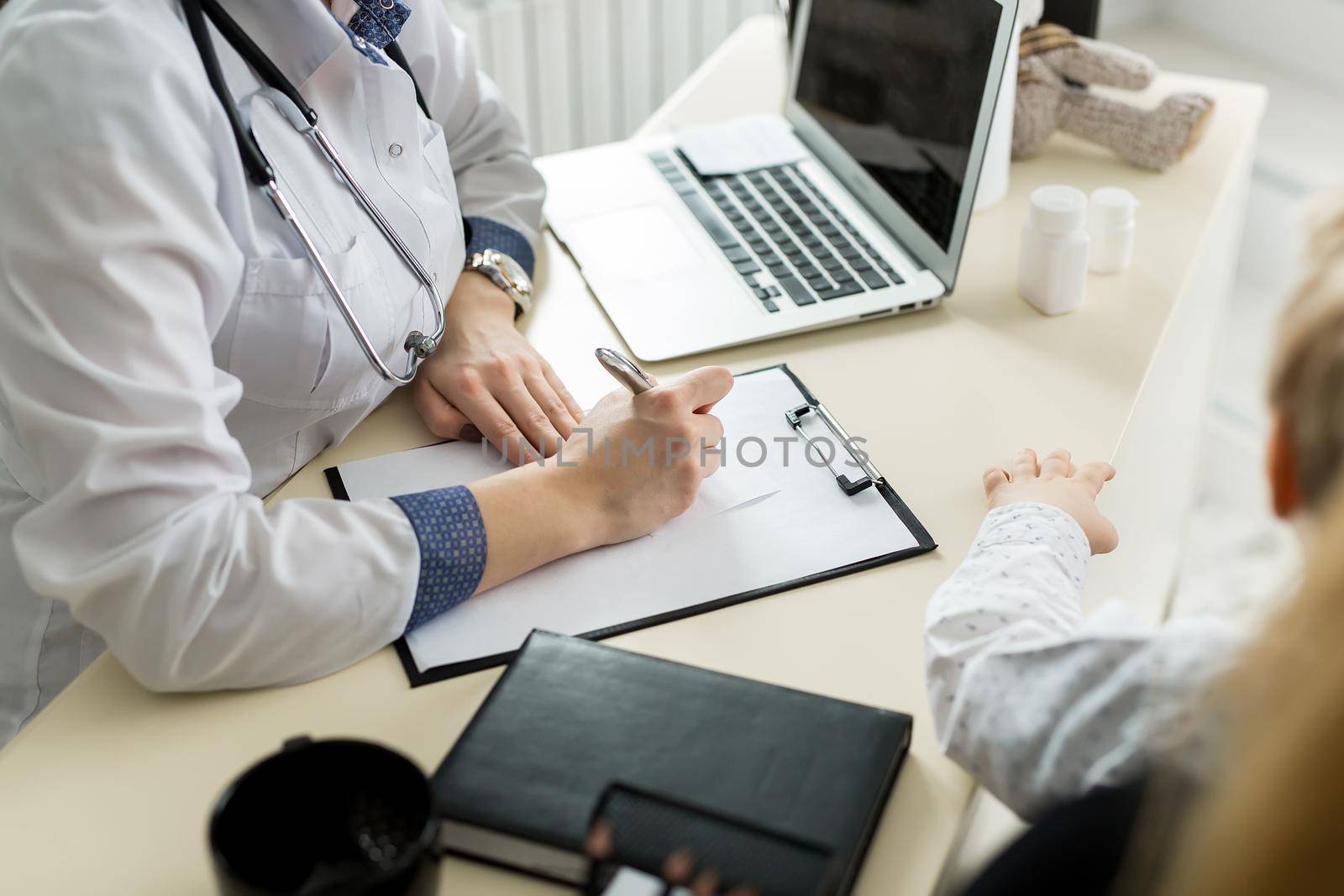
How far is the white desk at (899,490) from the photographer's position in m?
0.67

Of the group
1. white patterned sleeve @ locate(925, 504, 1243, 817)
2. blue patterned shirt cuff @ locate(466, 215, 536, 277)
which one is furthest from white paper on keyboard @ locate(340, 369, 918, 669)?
blue patterned shirt cuff @ locate(466, 215, 536, 277)

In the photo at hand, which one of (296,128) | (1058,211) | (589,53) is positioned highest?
(296,128)

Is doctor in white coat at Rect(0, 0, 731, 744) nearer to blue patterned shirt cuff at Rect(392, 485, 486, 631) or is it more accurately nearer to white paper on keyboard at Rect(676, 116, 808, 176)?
blue patterned shirt cuff at Rect(392, 485, 486, 631)

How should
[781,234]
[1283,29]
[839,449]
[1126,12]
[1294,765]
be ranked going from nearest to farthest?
[1294,765]
[839,449]
[781,234]
[1283,29]
[1126,12]

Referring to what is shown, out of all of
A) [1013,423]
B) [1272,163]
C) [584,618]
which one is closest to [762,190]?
[1013,423]

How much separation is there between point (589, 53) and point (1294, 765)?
1.87 m

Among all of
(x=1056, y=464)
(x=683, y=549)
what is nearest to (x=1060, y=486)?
(x=1056, y=464)

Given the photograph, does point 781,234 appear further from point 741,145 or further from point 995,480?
point 995,480

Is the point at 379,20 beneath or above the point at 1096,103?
above

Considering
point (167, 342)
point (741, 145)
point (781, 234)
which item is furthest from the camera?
point (741, 145)

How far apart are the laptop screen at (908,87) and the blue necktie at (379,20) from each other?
0.48 metres

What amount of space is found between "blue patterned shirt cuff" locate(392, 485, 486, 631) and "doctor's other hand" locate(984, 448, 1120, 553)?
1.24ft

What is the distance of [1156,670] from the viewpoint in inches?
23.9

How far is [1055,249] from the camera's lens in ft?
3.59
